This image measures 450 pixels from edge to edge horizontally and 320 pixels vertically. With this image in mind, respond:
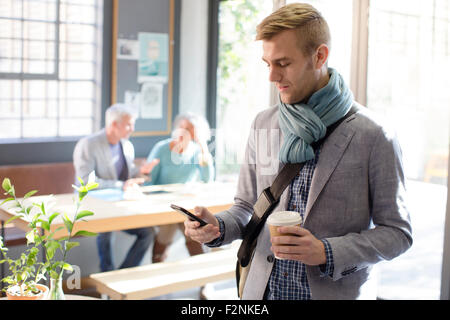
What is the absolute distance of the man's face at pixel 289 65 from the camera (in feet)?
5.59

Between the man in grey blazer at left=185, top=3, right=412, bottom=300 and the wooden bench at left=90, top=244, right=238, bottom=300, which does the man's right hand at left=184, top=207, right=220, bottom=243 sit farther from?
the wooden bench at left=90, top=244, right=238, bottom=300

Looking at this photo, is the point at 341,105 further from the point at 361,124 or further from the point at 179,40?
the point at 179,40

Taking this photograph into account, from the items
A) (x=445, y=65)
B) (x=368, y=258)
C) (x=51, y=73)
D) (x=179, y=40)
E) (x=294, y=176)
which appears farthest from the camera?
(x=179, y=40)

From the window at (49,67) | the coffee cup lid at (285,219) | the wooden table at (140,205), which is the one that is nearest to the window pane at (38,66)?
the window at (49,67)

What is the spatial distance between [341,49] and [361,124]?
10.1ft

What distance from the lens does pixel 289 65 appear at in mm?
1722

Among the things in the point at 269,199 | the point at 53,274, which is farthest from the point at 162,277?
the point at 269,199

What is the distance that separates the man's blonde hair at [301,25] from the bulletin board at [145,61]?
455cm

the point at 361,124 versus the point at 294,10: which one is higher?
the point at 294,10

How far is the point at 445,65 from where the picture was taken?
399cm

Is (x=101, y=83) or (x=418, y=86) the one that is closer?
(x=418, y=86)

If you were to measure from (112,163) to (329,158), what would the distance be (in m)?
3.51

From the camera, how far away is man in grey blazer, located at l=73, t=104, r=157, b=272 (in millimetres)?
4859
